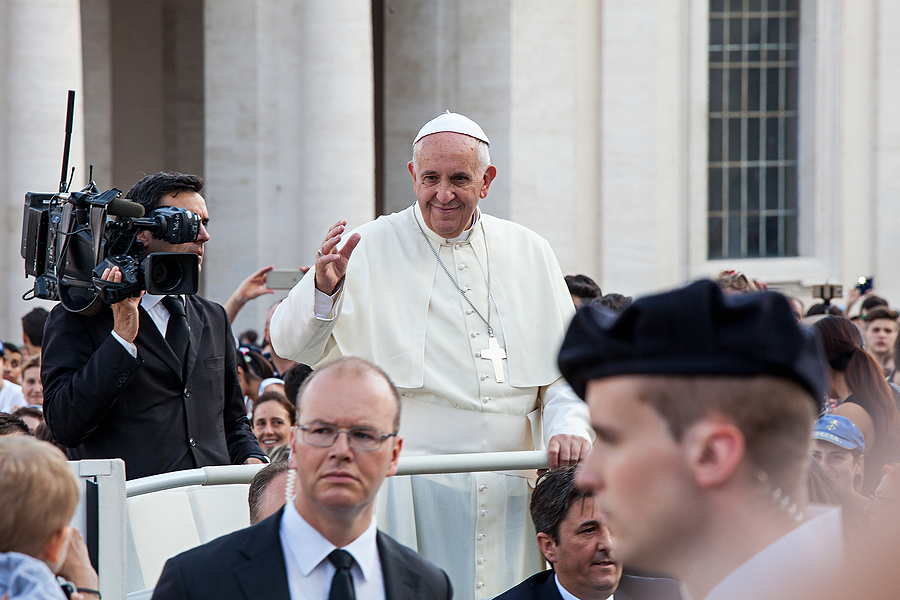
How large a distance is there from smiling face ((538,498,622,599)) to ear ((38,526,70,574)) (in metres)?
1.58

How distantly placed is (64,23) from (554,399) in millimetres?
9410

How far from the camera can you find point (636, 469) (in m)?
1.26

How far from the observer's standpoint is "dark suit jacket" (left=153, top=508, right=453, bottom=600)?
6.70 ft

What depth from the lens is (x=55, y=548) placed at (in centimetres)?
217

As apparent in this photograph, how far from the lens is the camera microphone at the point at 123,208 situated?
3.59m

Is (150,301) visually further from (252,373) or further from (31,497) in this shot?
(252,373)

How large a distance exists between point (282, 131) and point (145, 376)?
9796 mm

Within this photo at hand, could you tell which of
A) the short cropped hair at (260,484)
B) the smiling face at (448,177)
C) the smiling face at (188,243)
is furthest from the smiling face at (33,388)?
the short cropped hair at (260,484)

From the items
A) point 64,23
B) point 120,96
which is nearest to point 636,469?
point 64,23

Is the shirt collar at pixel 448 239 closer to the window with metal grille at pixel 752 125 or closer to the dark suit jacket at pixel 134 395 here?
the dark suit jacket at pixel 134 395

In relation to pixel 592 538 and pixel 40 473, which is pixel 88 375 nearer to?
pixel 40 473

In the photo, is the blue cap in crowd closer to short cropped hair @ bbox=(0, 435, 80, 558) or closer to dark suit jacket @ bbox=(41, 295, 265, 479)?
dark suit jacket @ bbox=(41, 295, 265, 479)

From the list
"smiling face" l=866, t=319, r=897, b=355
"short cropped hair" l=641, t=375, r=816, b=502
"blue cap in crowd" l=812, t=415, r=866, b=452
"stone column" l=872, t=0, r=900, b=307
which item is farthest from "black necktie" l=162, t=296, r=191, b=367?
"stone column" l=872, t=0, r=900, b=307

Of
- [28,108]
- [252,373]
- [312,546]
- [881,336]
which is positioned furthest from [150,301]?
[28,108]
